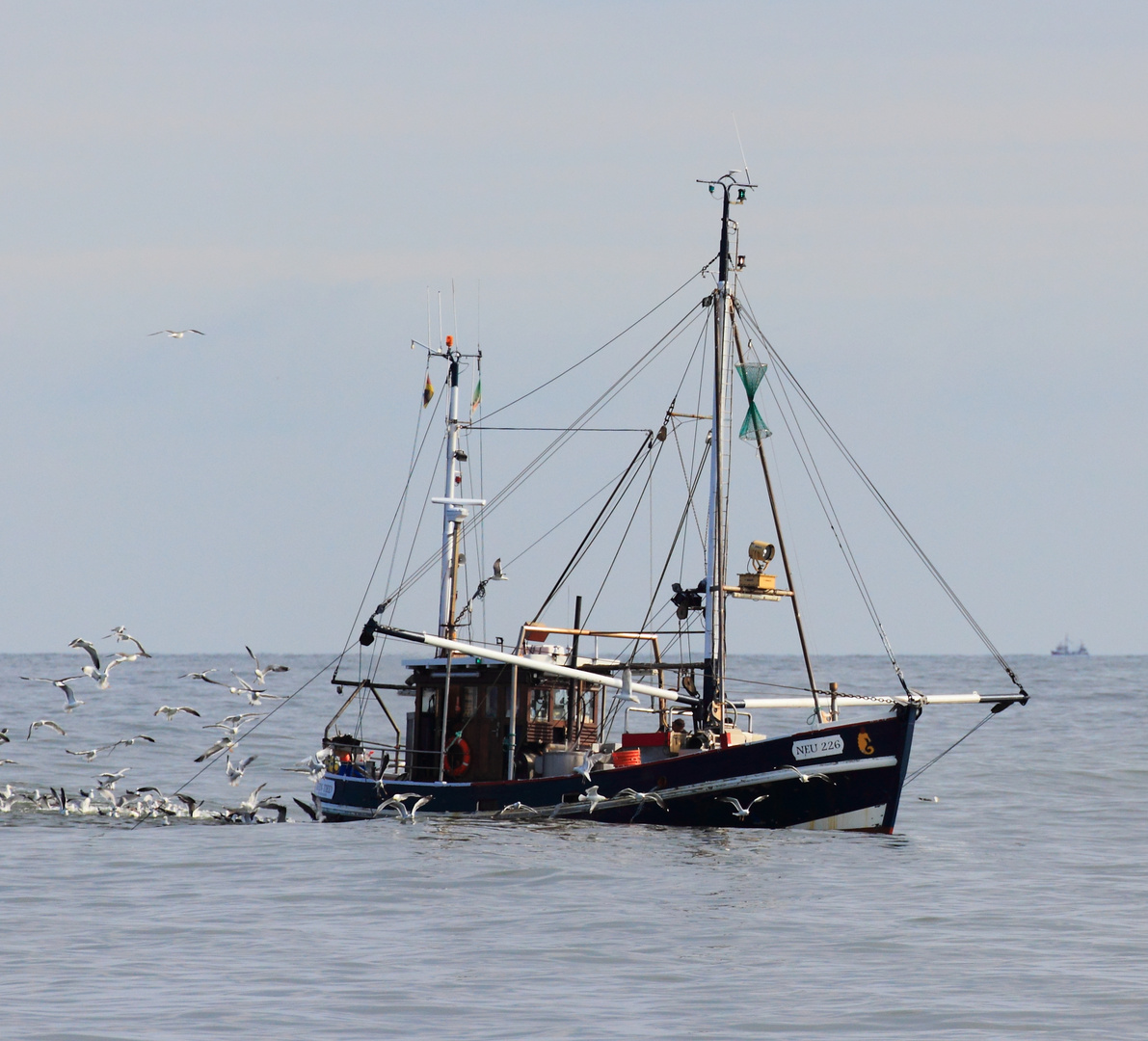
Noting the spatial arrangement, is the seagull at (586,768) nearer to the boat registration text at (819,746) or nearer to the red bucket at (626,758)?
the red bucket at (626,758)

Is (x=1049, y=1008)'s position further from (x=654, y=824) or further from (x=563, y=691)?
(x=563, y=691)

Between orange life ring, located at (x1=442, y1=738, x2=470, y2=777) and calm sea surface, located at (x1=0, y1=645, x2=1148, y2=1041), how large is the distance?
144cm

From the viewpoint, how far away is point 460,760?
3575 centimetres

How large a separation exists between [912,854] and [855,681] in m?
110

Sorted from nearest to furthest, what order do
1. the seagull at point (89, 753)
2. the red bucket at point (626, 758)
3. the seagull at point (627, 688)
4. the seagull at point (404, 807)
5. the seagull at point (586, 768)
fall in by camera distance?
the seagull at point (627, 688) < the seagull at point (586, 768) < the seagull at point (404, 807) < the red bucket at point (626, 758) < the seagull at point (89, 753)

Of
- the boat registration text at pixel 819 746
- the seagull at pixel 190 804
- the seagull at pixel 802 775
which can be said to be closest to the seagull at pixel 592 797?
the seagull at pixel 802 775

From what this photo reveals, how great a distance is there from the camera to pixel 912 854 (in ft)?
106

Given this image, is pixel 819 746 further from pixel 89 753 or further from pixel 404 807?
pixel 89 753

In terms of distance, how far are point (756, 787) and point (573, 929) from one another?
33.6 ft

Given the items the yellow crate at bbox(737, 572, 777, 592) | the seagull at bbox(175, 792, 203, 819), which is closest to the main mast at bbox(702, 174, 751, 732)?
the yellow crate at bbox(737, 572, 777, 592)

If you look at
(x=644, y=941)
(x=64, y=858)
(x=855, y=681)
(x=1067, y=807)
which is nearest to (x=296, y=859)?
(x=64, y=858)

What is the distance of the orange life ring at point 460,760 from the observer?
3568 cm

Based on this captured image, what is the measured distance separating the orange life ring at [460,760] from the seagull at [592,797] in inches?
118

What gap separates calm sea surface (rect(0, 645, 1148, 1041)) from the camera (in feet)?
61.8
